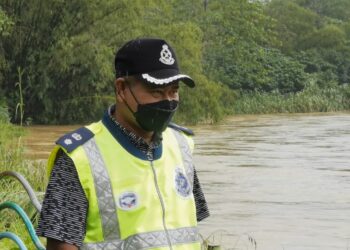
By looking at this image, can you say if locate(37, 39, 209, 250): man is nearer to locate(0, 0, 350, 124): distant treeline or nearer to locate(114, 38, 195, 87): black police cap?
locate(114, 38, 195, 87): black police cap

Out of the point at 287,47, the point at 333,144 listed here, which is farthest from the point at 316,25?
the point at 333,144

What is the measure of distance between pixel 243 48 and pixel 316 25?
20.9 metres

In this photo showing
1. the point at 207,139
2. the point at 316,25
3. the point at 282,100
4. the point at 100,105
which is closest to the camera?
the point at 207,139

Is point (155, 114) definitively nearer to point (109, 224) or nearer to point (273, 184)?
point (109, 224)

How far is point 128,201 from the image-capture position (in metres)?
2.37

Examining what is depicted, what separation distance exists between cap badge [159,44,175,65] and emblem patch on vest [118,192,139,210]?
35 cm

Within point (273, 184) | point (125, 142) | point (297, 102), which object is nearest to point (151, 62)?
point (125, 142)

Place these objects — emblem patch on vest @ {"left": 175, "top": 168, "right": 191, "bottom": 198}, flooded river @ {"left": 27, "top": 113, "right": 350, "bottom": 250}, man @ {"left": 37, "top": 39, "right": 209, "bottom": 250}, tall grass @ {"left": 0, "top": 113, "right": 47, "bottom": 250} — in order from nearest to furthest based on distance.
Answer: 1. man @ {"left": 37, "top": 39, "right": 209, "bottom": 250}
2. emblem patch on vest @ {"left": 175, "top": 168, "right": 191, "bottom": 198}
3. tall grass @ {"left": 0, "top": 113, "right": 47, "bottom": 250}
4. flooded river @ {"left": 27, "top": 113, "right": 350, "bottom": 250}

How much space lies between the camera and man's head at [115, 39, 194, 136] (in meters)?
2.40

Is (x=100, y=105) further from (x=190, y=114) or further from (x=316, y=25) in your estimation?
(x=316, y=25)

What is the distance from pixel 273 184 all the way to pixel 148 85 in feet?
49.6

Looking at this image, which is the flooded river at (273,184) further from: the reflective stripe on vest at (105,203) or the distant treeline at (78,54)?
the reflective stripe on vest at (105,203)

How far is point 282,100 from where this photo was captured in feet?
164

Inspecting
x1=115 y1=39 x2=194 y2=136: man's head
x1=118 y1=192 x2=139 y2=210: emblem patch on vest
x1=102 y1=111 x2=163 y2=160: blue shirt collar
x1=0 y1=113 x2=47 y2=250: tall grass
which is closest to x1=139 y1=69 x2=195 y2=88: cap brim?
x1=115 y1=39 x2=194 y2=136: man's head
